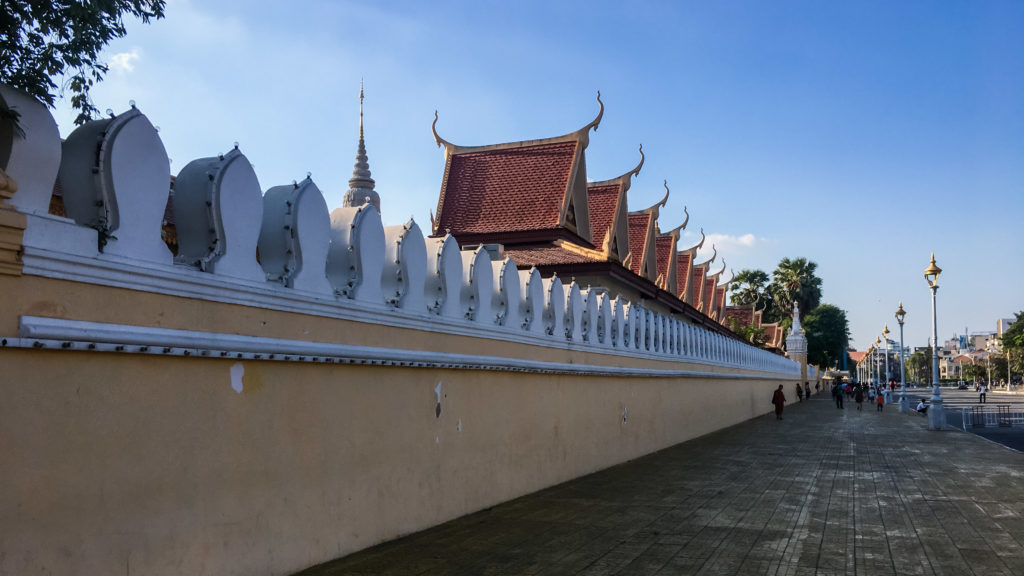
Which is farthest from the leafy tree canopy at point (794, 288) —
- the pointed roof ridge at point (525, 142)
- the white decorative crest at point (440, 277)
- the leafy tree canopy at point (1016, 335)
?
the white decorative crest at point (440, 277)

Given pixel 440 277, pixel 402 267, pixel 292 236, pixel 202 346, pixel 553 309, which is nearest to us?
pixel 202 346

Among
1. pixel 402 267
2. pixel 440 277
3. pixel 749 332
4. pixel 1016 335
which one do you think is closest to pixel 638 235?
pixel 440 277

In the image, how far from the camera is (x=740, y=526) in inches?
296

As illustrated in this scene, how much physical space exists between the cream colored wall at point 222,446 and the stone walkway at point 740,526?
0.42 meters

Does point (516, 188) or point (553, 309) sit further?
point (516, 188)

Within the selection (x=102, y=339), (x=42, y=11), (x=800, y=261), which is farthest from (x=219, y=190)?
(x=800, y=261)

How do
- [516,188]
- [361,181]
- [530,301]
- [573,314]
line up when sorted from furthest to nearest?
[516,188] → [361,181] → [573,314] → [530,301]

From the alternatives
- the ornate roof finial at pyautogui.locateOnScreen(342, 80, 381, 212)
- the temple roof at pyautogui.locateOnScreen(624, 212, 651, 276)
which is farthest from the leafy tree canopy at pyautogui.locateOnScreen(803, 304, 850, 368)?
the ornate roof finial at pyautogui.locateOnScreen(342, 80, 381, 212)

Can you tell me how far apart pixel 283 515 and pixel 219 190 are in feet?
6.62

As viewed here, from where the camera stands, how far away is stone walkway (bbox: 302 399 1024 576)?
5.91 m

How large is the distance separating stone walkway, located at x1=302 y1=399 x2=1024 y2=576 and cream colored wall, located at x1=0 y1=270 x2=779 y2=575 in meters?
0.42

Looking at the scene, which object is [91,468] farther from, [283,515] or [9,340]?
[283,515]

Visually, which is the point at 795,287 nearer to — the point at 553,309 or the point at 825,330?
the point at 825,330

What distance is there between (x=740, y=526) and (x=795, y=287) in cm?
8293
